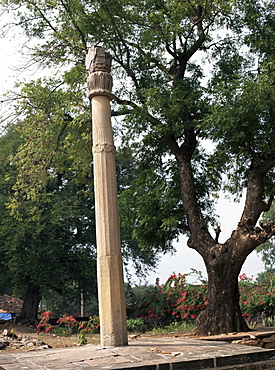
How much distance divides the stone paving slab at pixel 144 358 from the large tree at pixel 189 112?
13.3ft

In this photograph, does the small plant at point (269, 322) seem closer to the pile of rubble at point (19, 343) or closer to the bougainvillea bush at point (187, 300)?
the bougainvillea bush at point (187, 300)

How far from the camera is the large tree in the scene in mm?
10586

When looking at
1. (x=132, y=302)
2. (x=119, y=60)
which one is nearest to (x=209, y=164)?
(x=119, y=60)

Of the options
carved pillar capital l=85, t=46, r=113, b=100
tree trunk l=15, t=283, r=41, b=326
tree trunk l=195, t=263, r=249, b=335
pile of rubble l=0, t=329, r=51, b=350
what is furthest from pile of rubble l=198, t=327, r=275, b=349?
tree trunk l=15, t=283, r=41, b=326

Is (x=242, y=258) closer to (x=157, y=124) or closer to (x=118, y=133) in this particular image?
(x=157, y=124)

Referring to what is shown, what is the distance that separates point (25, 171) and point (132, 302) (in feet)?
30.3

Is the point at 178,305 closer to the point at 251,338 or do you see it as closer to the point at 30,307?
the point at 251,338

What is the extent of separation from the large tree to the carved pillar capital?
10.1ft

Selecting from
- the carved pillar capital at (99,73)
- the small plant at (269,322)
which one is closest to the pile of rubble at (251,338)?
the small plant at (269,322)

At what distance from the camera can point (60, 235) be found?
23.5 meters

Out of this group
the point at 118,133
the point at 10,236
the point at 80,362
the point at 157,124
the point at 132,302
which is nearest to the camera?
the point at 80,362

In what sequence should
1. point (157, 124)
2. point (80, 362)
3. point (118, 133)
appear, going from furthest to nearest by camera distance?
point (118, 133), point (157, 124), point (80, 362)

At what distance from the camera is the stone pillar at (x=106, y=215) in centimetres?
700

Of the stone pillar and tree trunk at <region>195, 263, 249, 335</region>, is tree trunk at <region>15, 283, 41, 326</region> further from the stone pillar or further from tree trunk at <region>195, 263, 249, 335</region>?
the stone pillar
